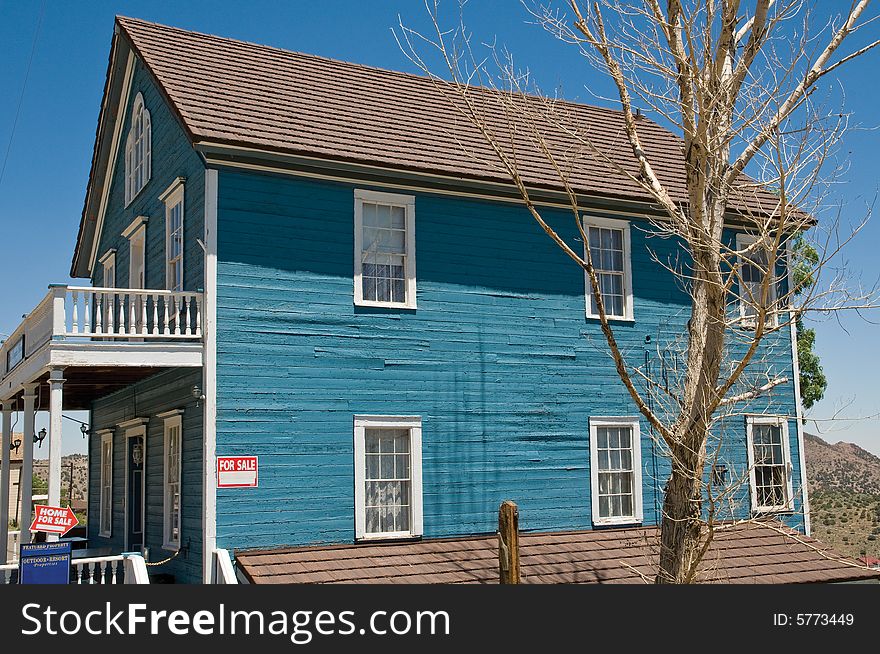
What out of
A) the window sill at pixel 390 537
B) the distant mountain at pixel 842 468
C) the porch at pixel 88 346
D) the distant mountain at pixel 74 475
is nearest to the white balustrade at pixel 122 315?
the porch at pixel 88 346

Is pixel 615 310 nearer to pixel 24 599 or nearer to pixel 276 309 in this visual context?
pixel 276 309

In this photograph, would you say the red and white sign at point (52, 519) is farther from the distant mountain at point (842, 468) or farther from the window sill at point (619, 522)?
the distant mountain at point (842, 468)

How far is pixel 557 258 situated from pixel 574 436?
3.09m

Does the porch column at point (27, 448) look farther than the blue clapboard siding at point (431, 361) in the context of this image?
Yes

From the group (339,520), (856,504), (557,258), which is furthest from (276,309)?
(856,504)

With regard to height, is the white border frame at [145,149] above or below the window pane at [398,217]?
above

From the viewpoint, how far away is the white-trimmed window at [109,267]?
21391 mm

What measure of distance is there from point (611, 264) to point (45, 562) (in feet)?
34.5

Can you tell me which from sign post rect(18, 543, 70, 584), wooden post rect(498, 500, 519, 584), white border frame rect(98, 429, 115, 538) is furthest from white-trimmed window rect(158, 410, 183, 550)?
wooden post rect(498, 500, 519, 584)

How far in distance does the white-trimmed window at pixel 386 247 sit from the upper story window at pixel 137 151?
4983 mm

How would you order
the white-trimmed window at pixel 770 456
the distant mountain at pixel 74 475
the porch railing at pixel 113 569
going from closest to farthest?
the porch railing at pixel 113 569
the white-trimmed window at pixel 770 456
the distant mountain at pixel 74 475

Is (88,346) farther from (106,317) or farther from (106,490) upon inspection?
(106,490)

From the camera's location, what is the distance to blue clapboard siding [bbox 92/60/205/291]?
1573 cm

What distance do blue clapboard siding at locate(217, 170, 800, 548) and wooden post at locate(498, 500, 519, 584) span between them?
340 centimetres
